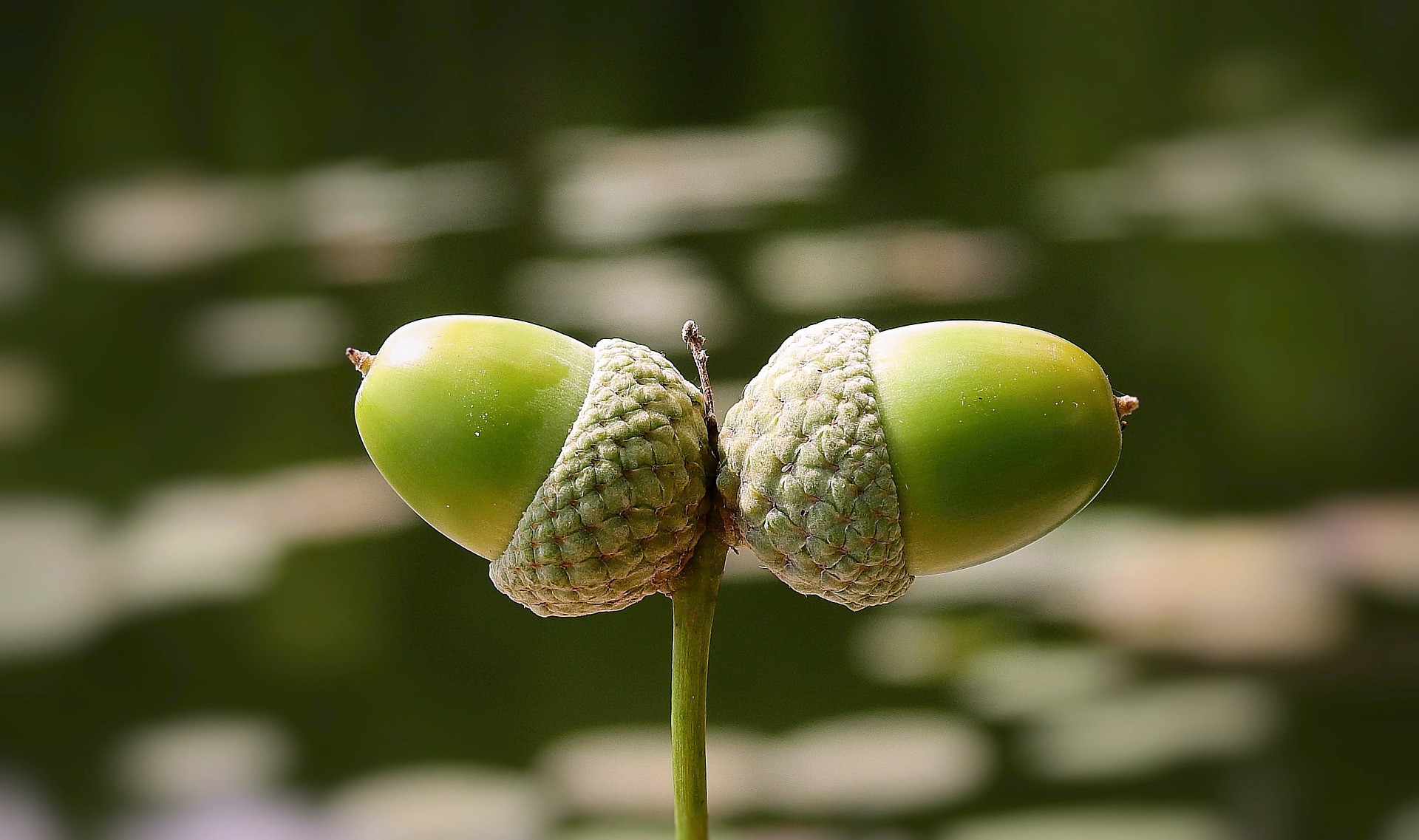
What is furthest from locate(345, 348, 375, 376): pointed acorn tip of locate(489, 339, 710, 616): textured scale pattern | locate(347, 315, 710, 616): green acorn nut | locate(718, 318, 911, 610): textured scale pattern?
locate(718, 318, 911, 610): textured scale pattern

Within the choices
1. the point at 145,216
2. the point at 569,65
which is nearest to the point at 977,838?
the point at 569,65

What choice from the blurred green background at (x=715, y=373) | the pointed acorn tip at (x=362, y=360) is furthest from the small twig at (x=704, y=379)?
the blurred green background at (x=715, y=373)

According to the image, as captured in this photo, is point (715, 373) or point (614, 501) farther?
point (715, 373)

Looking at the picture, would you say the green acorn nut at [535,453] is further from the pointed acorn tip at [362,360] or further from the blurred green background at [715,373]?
the blurred green background at [715,373]

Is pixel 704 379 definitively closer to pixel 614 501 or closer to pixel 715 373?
pixel 614 501

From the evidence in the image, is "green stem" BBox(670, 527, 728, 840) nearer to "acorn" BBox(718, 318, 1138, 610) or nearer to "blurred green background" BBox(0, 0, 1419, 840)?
"acorn" BBox(718, 318, 1138, 610)

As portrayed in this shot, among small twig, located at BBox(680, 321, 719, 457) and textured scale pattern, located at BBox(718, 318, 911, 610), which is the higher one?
small twig, located at BBox(680, 321, 719, 457)

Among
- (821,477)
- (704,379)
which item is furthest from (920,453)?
(704,379)
